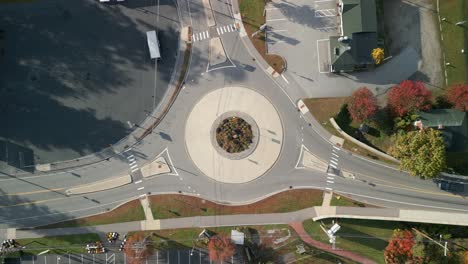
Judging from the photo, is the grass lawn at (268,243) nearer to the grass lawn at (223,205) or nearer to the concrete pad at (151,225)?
the concrete pad at (151,225)

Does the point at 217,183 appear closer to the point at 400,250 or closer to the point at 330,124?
the point at 330,124

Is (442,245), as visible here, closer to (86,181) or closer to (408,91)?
(408,91)

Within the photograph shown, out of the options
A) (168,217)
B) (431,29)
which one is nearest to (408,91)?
(431,29)

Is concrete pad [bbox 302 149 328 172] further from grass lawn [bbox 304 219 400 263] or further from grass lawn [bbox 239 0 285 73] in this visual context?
grass lawn [bbox 239 0 285 73]

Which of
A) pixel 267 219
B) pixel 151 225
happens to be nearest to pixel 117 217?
pixel 151 225

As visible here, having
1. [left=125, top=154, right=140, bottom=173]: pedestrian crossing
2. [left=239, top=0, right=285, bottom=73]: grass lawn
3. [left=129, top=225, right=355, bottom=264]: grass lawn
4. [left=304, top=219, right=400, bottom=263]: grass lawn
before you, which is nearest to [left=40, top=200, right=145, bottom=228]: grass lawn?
[left=129, top=225, right=355, bottom=264]: grass lawn

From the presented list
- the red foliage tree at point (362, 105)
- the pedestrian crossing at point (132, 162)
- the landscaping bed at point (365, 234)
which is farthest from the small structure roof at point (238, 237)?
the red foliage tree at point (362, 105)
